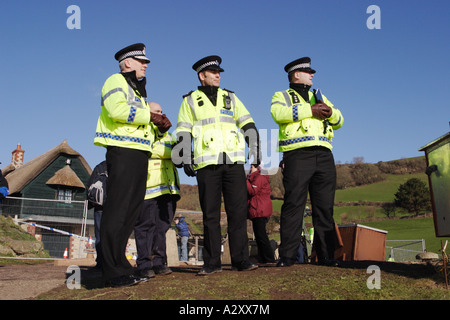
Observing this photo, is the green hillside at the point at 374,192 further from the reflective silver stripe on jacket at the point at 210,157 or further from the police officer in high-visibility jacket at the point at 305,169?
the reflective silver stripe on jacket at the point at 210,157

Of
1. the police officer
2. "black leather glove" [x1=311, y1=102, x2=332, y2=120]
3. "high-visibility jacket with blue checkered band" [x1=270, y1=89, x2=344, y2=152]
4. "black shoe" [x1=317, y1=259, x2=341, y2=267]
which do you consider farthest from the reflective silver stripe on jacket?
"black shoe" [x1=317, y1=259, x2=341, y2=267]

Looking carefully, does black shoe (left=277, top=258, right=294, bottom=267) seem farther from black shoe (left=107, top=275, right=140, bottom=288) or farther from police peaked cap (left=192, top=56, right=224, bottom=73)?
police peaked cap (left=192, top=56, right=224, bottom=73)

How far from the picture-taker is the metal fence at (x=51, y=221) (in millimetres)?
14883

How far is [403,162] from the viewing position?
7731cm

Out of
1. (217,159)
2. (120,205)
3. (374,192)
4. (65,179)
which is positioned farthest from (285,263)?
(374,192)

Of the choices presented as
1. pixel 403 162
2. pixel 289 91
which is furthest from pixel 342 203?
pixel 289 91

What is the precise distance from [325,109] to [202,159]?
5.58 feet

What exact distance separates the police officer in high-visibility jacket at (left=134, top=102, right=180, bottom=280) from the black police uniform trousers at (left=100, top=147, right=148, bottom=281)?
0.88 metres

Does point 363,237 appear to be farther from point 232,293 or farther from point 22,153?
point 22,153

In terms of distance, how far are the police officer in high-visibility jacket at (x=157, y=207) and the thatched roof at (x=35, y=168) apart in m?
28.6

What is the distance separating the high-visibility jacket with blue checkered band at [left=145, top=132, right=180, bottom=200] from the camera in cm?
527

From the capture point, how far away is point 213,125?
4.89 m

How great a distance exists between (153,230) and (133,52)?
217 centimetres

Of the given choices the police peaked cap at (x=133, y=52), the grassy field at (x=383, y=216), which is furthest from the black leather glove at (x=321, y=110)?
the grassy field at (x=383, y=216)
